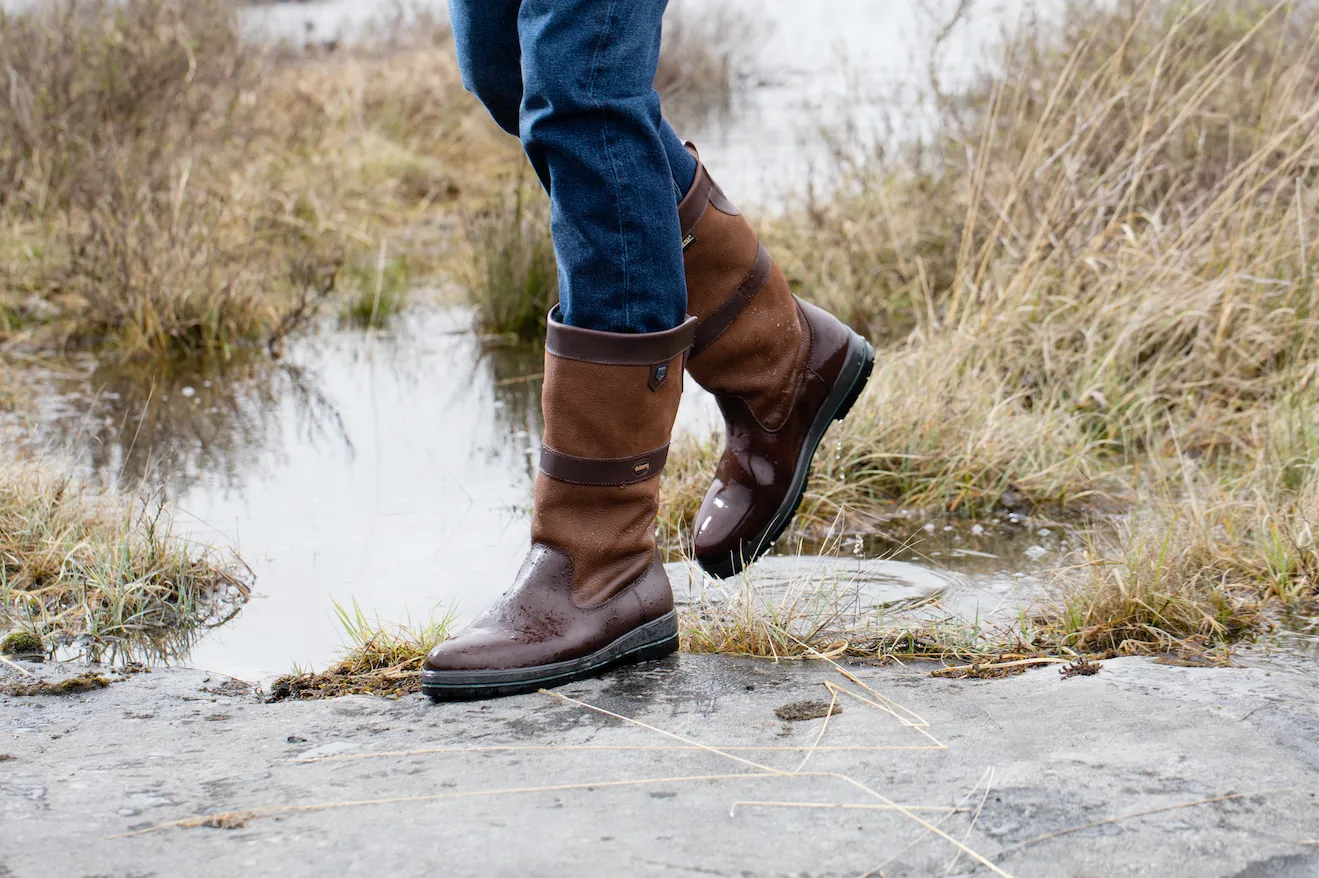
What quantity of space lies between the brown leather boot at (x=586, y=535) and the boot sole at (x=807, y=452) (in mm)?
297

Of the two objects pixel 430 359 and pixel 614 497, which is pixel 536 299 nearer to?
pixel 430 359

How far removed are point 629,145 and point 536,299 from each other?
3.07 metres

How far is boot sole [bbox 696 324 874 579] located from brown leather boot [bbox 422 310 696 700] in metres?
0.30

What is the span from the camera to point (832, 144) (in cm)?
505

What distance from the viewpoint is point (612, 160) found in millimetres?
1717

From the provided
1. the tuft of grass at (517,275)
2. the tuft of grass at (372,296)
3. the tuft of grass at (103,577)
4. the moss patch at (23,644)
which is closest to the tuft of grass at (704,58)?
the tuft of grass at (372,296)

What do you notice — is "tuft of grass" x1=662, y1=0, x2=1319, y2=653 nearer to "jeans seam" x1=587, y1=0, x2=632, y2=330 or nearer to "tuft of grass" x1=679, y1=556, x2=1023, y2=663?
"tuft of grass" x1=679, y1=556, x2=1023, y2=663

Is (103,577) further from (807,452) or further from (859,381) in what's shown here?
(859,381)

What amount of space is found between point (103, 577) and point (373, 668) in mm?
681

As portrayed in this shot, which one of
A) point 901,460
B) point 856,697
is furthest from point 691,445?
point 856,697

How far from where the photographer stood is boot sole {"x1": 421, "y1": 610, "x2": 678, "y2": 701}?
179 centimetres

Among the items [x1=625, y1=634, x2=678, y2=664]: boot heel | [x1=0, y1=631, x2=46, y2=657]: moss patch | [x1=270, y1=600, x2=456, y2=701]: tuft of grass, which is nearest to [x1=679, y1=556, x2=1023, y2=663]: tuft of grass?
[x1=625, y1=634, x2=678, y2=664]: boot heel

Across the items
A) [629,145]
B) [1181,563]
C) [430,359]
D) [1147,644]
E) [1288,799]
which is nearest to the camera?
[1288,799]

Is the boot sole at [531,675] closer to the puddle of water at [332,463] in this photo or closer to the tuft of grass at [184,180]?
the puddle of water at [332,463]
